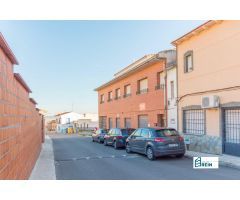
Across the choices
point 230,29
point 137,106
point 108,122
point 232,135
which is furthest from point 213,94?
point 108,122

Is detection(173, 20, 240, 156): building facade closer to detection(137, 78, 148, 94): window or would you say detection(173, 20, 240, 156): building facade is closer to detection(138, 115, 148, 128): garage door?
detection(138, 115, 148, 128): garage door

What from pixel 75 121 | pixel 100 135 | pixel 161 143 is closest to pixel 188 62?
pixel 161 143

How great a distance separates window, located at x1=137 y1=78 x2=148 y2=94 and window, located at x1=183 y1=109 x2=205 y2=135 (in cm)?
602

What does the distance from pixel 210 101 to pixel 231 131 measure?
1.68 metres

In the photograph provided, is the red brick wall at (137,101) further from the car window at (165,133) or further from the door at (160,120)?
the car window at (165,133)

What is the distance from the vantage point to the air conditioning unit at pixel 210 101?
12844mm

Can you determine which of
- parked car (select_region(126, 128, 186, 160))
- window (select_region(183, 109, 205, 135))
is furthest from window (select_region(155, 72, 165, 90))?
parked car (select_region(126, 128, 186, 160))

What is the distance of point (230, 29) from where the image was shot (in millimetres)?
12234

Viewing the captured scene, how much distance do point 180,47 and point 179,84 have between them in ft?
7.09

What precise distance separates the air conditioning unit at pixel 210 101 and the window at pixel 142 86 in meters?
8.11

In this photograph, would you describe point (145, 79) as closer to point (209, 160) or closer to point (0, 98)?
point (209, 160)

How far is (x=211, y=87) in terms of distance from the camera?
13539 mm

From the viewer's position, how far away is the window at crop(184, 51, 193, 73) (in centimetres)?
1533

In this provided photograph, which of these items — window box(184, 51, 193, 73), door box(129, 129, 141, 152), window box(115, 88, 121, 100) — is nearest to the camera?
door box(129, 129, 141, 152)
